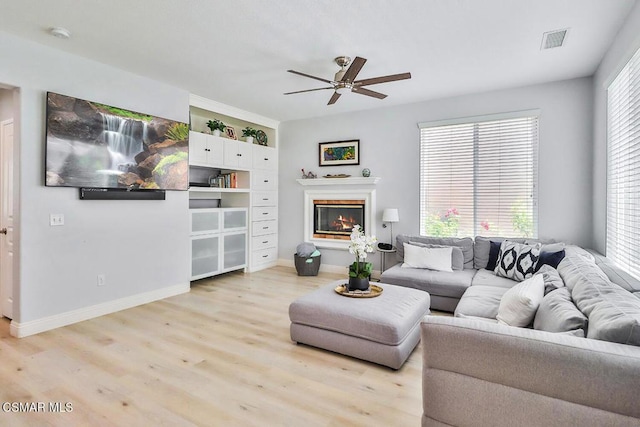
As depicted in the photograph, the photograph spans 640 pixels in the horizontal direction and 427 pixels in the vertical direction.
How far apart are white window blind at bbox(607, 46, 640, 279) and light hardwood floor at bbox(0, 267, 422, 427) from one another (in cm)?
206

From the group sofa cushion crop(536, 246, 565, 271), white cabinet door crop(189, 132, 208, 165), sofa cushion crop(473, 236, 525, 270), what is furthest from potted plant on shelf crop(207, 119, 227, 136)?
sofa cushion crop(536, 246, 565, 271)

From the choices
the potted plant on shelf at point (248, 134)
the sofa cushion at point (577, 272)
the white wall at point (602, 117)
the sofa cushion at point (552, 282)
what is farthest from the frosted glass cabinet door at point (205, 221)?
the white wall at point (602, 117)

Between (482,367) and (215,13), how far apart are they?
3.01m

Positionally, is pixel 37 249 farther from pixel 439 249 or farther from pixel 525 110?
pixel 525 110

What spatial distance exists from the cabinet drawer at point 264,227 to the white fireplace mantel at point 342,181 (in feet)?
3.09

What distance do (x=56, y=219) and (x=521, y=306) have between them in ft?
13.5

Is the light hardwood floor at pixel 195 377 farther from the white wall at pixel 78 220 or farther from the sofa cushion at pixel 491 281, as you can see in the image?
the sofa cushion at pixel 491 281

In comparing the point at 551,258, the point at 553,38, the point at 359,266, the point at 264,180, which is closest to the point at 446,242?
the point at 551,258

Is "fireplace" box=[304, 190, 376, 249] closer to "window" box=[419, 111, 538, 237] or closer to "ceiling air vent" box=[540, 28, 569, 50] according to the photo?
"window" box=[419, 111, 538, 237]

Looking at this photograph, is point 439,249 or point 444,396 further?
point 439,249

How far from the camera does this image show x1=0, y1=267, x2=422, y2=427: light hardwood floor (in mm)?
1978

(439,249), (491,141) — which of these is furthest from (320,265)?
(491,141)

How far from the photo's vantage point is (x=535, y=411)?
1345 mm

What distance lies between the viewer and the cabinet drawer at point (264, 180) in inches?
230
